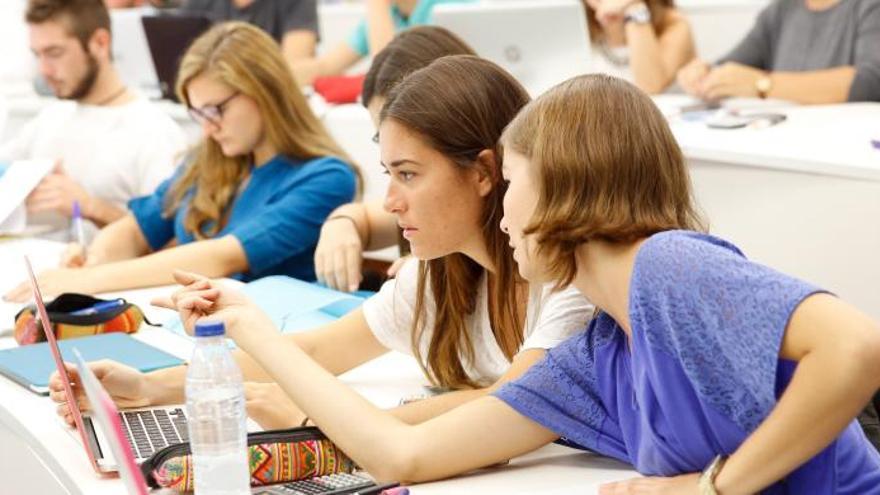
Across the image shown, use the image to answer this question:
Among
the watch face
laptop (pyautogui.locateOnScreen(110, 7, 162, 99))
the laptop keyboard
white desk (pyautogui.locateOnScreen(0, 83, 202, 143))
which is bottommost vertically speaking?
white desk (pyautogui.locateOnScreen(0, 83, 202, 143))

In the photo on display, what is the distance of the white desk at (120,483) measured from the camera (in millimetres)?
1437

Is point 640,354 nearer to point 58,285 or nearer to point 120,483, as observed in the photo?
point 120,483

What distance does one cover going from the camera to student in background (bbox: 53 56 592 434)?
162 centimetres

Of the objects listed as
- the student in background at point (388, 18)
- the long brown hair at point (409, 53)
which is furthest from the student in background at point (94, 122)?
the long brown hair at point (409, 53)

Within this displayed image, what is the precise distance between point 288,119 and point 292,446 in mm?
1366

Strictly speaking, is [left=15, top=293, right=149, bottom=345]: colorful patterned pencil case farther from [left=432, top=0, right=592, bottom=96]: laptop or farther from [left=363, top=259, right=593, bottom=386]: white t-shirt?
[left=432, top=0, right=592, bottom=96]: laptop

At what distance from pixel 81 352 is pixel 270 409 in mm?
487

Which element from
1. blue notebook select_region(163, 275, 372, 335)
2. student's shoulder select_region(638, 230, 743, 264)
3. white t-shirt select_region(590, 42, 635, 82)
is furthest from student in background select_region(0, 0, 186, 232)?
student's shoulder select_region(638, 230, 743, 264)

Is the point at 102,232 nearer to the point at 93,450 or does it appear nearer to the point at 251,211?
the point at 251,211

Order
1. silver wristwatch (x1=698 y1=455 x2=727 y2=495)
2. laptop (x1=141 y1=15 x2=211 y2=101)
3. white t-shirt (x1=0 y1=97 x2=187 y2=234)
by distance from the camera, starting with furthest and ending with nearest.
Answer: laptop (x1=141 y1=15 x2=211 y2=101), white t-shirt (x1=0 y1=97 x2=187 y2=234), silver wristwatch (x1=698 y1=455 x2=727 y2=495)

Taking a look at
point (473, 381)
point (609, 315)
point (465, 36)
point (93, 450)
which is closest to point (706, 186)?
point (465, 36)

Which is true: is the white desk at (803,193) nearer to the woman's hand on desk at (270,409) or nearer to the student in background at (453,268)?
the student in background at (453,268)

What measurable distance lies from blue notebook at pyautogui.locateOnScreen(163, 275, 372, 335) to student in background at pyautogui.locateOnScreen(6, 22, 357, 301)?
25 centimetres

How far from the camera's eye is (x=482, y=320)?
181 centimetres
